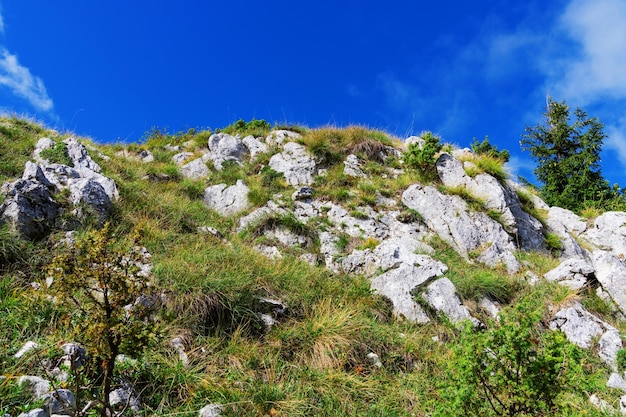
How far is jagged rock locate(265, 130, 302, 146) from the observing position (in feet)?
46.9

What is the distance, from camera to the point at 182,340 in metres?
4.86

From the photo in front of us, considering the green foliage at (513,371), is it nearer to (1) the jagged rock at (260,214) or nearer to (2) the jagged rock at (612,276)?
(2) the jagged rock at (612,276)

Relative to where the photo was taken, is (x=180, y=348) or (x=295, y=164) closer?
(x=180, y=348)

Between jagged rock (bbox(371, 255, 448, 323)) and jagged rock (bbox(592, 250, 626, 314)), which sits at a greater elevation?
jagged rock (bbox(592, 250, 626, 314))

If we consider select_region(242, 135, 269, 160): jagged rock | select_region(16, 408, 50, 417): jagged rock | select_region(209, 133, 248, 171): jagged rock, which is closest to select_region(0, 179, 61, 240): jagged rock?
select_region(16, 408, 50, 417): jagged rock

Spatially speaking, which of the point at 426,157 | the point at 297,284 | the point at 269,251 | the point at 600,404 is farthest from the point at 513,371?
the point at 426,157

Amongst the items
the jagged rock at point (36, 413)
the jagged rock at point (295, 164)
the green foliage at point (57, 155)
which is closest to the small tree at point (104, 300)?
the jagged rock at point (36, 413)

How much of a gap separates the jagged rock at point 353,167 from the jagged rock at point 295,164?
111 centimetres

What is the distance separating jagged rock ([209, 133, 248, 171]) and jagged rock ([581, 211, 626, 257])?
1178 centimetres

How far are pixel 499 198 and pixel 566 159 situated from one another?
9.69m

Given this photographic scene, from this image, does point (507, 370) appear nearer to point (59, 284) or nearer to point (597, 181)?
point (59, 284)

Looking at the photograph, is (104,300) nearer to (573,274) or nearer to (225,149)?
(573,274)

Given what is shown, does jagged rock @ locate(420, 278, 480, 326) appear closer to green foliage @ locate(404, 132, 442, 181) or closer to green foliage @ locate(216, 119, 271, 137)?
green foliage @ locate(404, 132, 442, 181)

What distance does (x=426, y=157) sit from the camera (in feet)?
38.4
